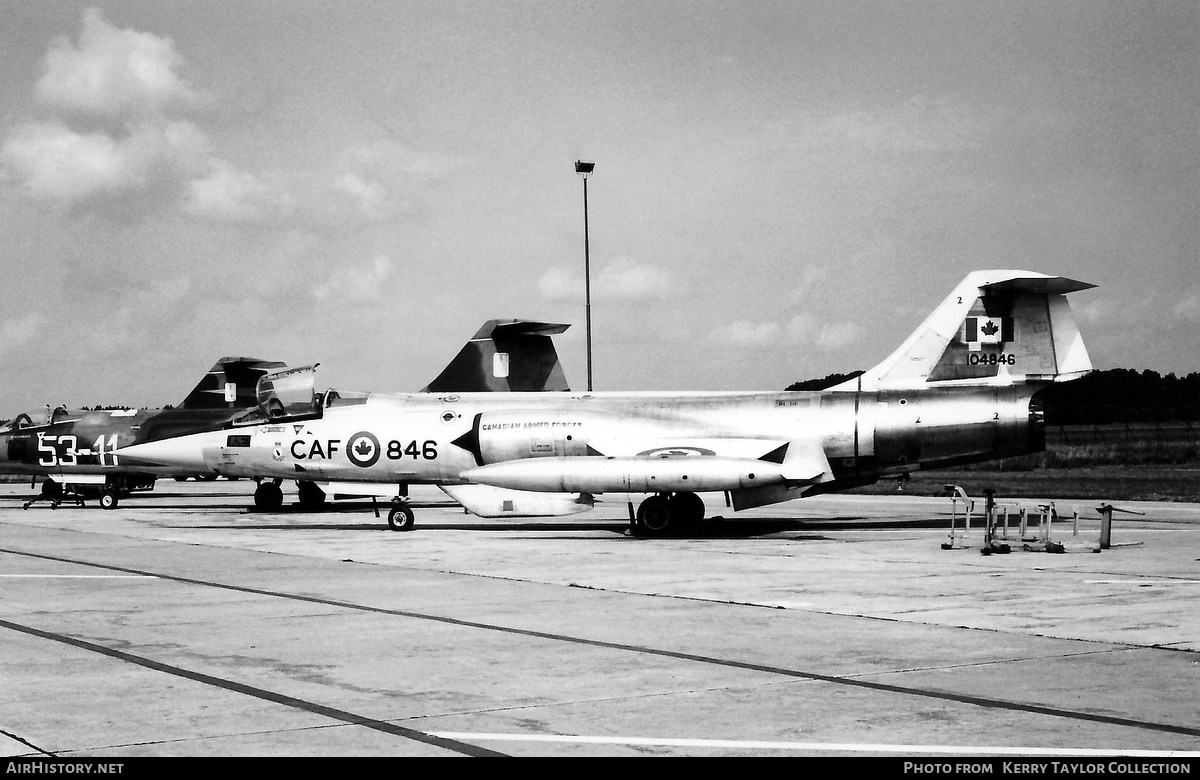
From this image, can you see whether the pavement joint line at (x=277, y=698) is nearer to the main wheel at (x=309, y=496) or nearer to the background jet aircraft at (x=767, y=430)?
the background jet aircraft at (x=767, y=430)

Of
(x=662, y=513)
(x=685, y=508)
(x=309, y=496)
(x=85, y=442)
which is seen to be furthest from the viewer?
(x=85, y=442)

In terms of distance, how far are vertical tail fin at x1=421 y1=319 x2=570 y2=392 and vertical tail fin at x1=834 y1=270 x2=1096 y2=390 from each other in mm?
10303

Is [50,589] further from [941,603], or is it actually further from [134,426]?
[134,426]

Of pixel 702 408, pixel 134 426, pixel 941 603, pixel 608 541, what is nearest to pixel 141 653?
pixel 941 603

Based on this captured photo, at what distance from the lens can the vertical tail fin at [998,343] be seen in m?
22.8

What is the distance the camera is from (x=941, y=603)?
1250 cm

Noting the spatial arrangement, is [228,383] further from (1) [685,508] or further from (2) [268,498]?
(1) [685,508]

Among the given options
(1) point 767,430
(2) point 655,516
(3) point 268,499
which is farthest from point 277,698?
(3) point 268,499

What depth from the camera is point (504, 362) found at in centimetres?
3094

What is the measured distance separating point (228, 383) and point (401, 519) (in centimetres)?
1614

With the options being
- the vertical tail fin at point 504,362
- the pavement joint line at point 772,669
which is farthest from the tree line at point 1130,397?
the pavement joint line at point 772,669

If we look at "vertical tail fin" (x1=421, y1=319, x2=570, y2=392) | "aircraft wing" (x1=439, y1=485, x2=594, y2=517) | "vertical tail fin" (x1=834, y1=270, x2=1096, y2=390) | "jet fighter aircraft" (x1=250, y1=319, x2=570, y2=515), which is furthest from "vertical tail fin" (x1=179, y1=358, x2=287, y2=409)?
"vertical tail fin" (x1=834, y1=270, x2=1096, y2=390)
